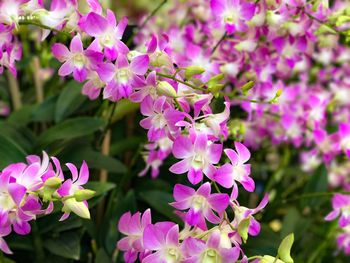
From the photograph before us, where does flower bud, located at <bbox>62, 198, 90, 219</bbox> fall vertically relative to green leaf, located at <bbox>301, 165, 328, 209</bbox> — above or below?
above

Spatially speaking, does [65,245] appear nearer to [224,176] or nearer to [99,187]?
[99,187]

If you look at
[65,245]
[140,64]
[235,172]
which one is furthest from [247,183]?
[65,245]

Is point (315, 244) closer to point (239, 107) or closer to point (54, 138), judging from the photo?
point (239, 107)

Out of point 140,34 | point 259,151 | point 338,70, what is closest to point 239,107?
point 259,151

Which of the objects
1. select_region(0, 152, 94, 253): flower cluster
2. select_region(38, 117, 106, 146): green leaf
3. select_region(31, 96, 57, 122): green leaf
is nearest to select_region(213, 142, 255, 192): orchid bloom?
select_region(0, 152, 94, 253): flower cluster

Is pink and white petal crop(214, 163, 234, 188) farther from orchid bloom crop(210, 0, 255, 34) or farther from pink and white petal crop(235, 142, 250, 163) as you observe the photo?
orchid bloom crop(210, 0, 255, 34)

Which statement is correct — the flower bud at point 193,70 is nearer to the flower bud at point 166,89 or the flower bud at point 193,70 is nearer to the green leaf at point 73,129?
the flower bud at point 166,89

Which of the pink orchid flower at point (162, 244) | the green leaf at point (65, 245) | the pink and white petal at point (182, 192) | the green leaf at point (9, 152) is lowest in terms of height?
the green leaf at point (65, 245)

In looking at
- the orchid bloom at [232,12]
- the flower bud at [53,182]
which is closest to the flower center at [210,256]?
the flower bud at [53,182]
